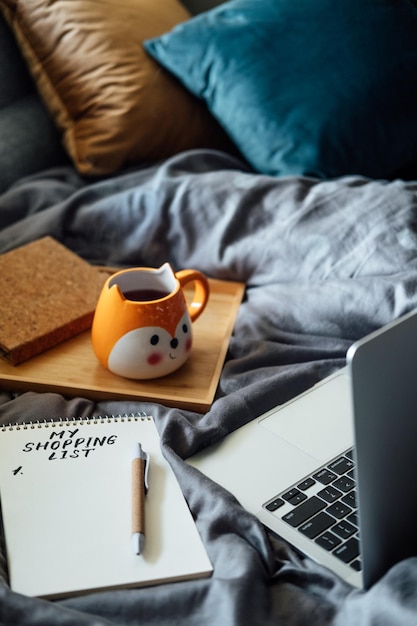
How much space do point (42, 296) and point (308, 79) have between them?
1.94 ft

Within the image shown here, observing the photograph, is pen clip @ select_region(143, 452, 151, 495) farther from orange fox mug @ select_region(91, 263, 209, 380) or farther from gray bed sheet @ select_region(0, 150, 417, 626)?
orange fox mug @ select_region(91, 263, 209, 380)

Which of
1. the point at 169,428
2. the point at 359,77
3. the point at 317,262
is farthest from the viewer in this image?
the point at 359,77

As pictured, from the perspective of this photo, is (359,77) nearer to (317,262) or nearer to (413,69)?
(413,69)

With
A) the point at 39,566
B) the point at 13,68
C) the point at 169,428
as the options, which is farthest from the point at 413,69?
the point at 39,566

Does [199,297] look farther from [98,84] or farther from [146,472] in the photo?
[98,84]

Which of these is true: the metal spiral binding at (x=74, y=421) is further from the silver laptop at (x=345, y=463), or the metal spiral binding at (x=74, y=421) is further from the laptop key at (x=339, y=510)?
the laptop key at (x=339, y=510)

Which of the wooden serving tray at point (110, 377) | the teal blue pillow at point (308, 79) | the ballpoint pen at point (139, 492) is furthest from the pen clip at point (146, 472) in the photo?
the teal blue pillow at point (308, 79)

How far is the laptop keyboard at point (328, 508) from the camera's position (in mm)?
674

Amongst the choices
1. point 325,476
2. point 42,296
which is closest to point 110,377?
point 42,296

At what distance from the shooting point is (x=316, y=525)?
694mm

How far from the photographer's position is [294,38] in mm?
1307

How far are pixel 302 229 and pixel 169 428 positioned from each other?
0.38 m

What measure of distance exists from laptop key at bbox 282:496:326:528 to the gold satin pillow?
755mm

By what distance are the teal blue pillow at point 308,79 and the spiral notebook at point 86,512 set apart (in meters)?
0.63
